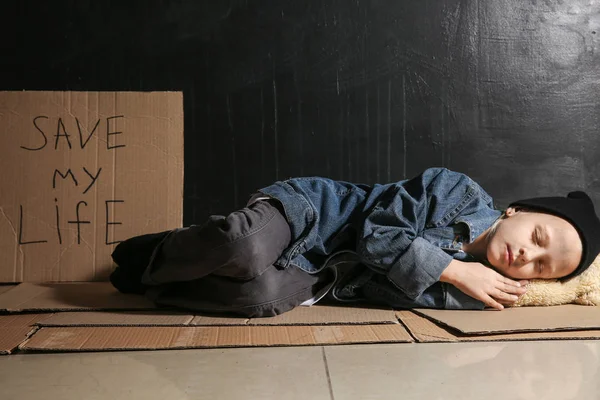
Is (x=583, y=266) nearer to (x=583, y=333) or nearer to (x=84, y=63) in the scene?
(x=583, y=333)

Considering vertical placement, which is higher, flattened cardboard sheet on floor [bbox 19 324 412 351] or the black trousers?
the black trousers

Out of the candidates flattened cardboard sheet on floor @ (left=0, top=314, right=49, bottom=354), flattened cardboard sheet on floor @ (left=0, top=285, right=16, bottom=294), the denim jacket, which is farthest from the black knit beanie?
flattened cardboard sheet on floor @ (left=0, top=285, right=16, bottom=294)

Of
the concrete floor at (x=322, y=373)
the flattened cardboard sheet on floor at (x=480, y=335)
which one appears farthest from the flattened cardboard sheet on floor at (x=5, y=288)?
the flattened cardboard sheet on floor at (x=480, y=335)

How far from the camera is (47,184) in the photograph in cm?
170

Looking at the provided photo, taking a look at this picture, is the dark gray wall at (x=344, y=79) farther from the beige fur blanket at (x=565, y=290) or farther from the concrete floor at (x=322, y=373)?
the concrete floor at (x=322, y=373)

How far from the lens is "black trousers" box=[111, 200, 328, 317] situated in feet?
4.02

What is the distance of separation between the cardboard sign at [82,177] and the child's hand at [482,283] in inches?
32.8

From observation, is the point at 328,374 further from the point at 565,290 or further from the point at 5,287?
the point at 5,287

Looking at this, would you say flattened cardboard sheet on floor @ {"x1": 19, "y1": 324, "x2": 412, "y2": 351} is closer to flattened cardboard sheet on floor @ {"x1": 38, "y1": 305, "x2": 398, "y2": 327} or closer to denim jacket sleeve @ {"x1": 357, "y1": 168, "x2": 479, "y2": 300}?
flattened cardboard sheet on floor @ {"x1": 38, "y1": 305, "x2": 398, "y2": 327}

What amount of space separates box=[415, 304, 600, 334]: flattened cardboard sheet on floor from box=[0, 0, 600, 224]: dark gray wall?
0.55 m

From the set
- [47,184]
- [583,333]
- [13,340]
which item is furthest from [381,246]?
[47,184]

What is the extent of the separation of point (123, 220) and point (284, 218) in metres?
0.60

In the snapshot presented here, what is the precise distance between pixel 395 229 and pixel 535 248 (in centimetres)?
31

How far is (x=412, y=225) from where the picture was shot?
1.36 m
